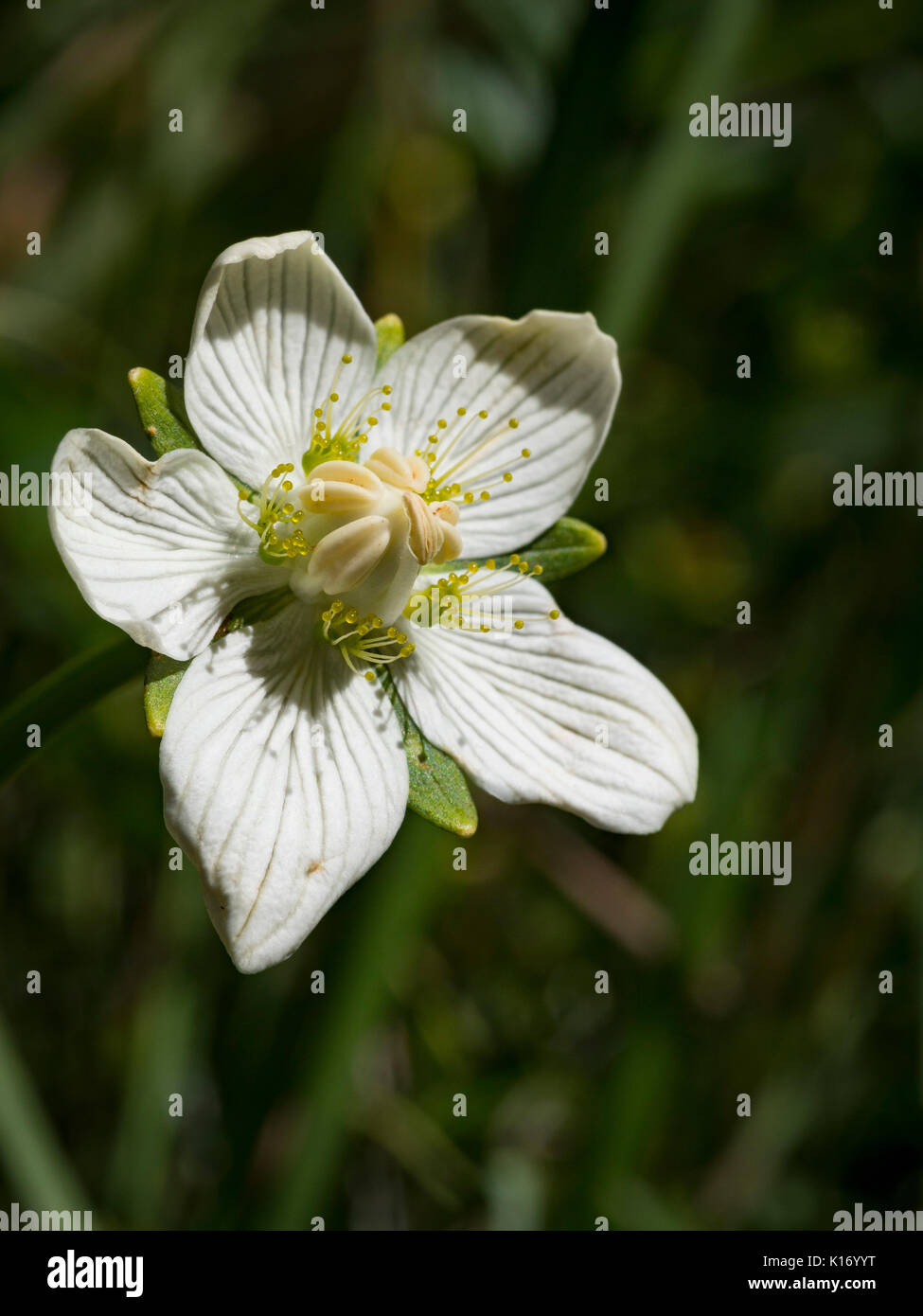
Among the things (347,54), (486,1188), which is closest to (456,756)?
(486,1188)

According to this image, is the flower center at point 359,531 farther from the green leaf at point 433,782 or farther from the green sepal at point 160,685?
the green sepal at point 160,685

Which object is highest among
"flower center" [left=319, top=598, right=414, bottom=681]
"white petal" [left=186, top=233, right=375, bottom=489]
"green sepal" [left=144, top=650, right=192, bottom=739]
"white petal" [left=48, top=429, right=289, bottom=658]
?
"white petal" [left=186, top=233, right=375, bottom=489]

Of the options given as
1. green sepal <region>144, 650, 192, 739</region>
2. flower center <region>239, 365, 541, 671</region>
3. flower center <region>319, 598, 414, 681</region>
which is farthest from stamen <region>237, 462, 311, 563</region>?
green sepal <region>144, 650, 192, 739</region>

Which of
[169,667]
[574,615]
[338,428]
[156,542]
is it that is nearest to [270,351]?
[338,428]

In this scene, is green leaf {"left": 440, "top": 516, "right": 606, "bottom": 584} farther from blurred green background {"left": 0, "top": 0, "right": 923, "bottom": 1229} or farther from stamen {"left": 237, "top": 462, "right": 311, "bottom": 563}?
blurred green background {"left": 0, "top": 0, "right": 923, "bottom": 1229}

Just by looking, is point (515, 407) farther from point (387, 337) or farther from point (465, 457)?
point (387, 337)

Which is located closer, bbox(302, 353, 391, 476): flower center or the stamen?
the stamen
